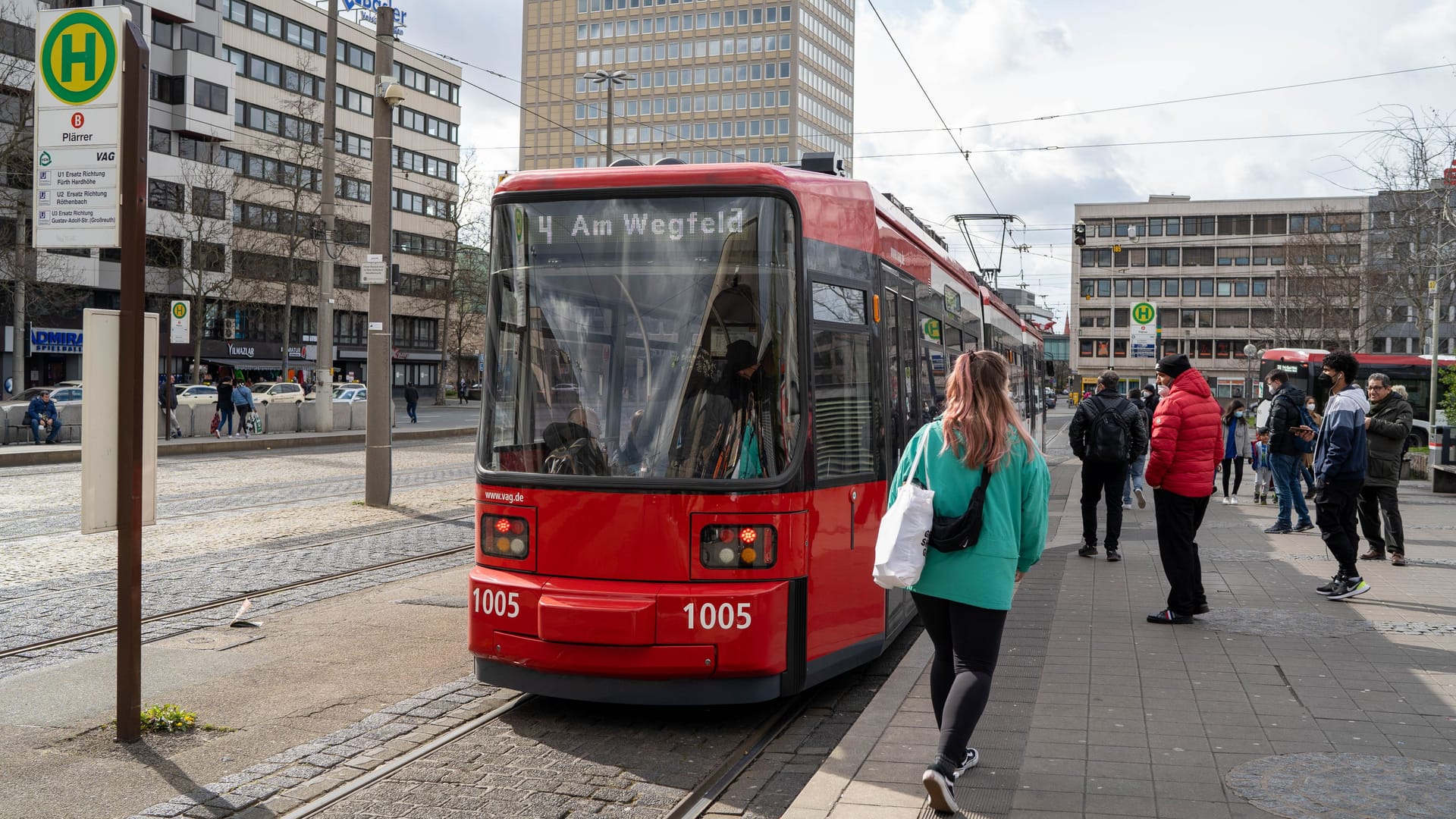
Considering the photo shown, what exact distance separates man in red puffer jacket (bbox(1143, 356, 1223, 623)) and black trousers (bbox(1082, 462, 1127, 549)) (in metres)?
2.97

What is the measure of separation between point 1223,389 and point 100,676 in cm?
10669

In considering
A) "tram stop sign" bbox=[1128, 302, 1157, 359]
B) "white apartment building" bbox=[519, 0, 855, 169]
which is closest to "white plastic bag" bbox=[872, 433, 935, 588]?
"tram stop sign" bbox=[1128, 302, 1157, 359]

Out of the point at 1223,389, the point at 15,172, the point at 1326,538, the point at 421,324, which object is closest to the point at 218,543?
the point at 1326,538

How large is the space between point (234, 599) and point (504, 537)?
4.20 metres

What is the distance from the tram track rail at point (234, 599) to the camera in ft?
25.5

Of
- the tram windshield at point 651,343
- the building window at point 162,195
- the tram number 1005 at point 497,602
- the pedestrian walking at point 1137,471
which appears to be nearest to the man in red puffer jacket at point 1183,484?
the tram windshield at point 651,343

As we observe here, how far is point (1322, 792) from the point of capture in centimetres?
464

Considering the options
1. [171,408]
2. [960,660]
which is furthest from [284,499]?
[171,408]

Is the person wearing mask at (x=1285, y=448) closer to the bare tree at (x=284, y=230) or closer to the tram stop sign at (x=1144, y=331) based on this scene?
the tram stop sign at (x=1144, y=331)

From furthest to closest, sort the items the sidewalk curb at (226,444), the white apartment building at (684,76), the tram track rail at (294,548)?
the white apartment building at (684,76)
the sidewalk curb at (226,444)
the tram track rail at (294,548)

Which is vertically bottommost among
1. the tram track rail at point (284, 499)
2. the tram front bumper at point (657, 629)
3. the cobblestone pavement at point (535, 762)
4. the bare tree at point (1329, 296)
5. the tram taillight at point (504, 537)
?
the cobblestone pavement at point (535, 762)

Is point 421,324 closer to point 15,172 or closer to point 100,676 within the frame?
point 15,172

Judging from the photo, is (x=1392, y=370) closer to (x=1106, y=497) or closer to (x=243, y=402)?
(x=1106, y=497)

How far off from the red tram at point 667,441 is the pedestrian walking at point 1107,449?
18.1 feet
